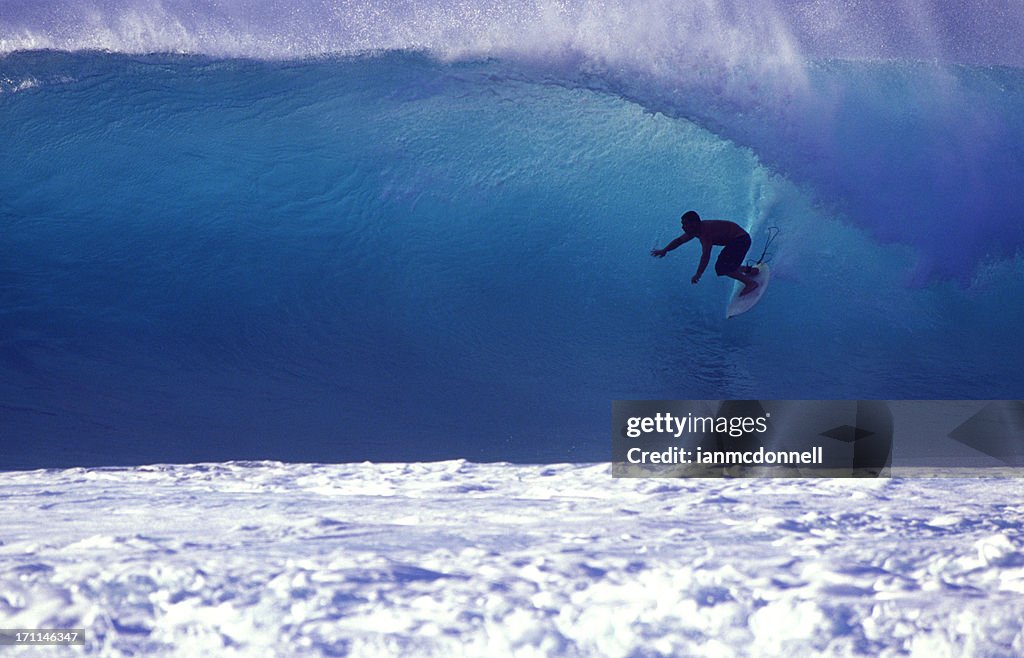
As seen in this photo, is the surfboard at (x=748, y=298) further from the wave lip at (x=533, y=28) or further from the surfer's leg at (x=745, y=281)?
the wave lip at (x=533, y=28)

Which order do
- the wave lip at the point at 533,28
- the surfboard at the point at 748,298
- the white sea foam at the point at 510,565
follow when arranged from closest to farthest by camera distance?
the white sea foam at the point at 510,565
the wave lip at the point at 533,28
the surfboard at the point at 748,298

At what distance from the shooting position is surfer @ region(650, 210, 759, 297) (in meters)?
3.40

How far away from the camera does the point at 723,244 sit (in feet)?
11.2

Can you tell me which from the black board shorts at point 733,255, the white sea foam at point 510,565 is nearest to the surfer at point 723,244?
the black board shorts at point 733,255

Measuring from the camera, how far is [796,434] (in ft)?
10.8

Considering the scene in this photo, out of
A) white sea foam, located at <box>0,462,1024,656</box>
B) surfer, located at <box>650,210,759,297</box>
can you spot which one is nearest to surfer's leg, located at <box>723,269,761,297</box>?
surfer, located at <box>650,210,759,297</box>

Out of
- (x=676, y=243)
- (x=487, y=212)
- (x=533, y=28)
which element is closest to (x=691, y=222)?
(x=676, y=243)

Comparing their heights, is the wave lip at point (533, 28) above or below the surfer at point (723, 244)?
above

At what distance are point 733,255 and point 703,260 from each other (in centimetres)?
13

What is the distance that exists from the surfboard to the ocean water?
4 cm

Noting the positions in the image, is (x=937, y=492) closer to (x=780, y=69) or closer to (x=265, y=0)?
(x=780, y=69)

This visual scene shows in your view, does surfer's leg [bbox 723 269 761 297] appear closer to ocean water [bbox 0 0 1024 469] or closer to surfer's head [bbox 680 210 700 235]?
ocean water [bbox 0 0 1024 469]

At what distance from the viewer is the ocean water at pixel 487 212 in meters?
3.38

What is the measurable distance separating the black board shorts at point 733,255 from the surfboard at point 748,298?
0.10m
